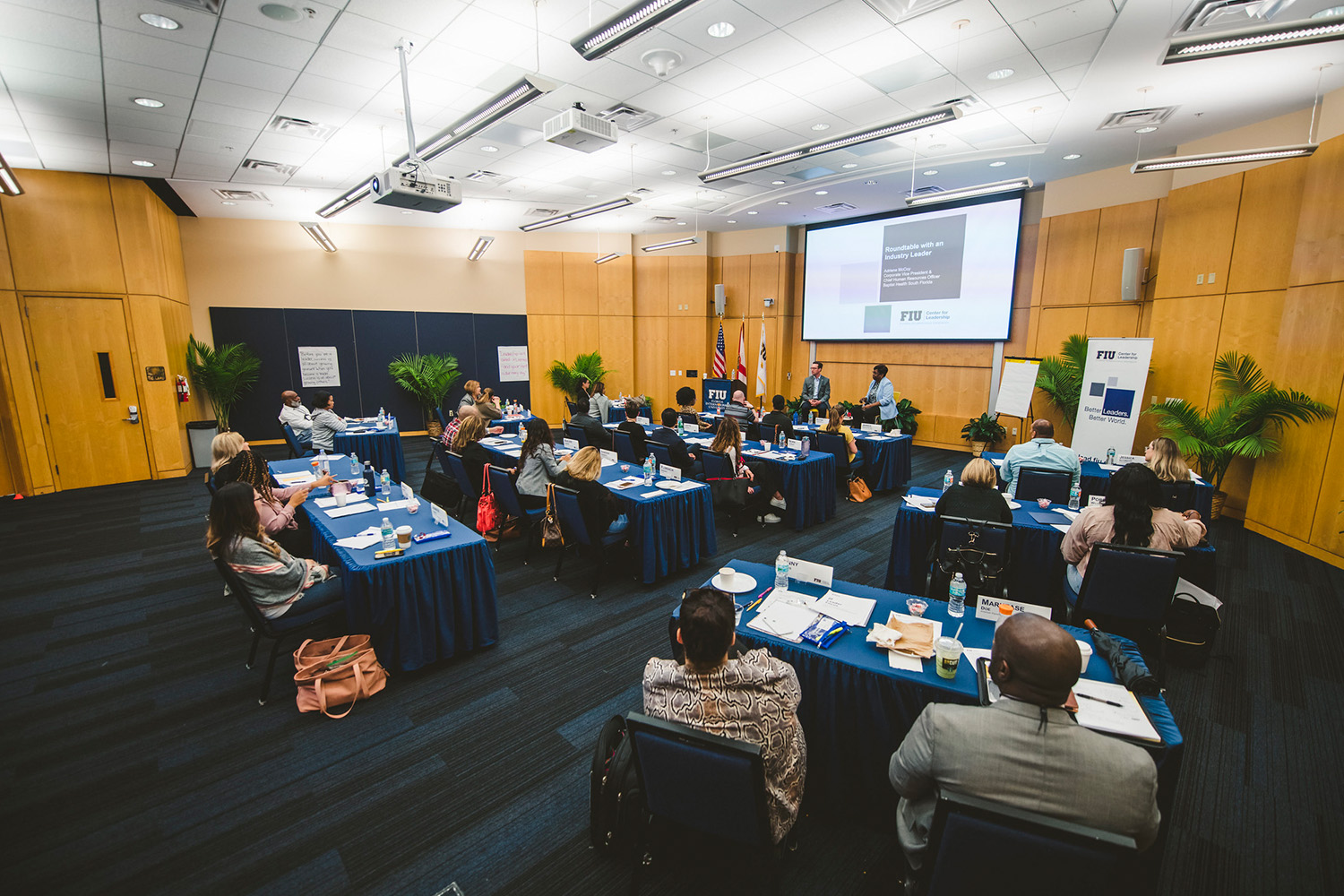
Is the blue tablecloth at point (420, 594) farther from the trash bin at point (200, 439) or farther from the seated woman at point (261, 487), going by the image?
the trash bin at point (200, 439)

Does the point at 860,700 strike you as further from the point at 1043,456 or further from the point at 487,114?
the point at 487,114

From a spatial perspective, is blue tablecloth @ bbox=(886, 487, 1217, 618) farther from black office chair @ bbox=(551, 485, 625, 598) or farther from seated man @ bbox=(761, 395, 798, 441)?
seated man @ bbox=(761, 395, 798, 441)

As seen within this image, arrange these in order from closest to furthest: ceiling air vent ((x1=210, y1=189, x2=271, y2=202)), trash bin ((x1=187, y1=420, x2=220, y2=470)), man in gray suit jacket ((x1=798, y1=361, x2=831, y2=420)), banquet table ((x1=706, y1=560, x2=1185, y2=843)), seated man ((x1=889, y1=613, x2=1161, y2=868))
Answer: seated man ((x1=889, y1=613, x2=1161, y2=868))
banquet table ((x1=706, y1=560, x2=1185, y2=843))
ceiling air vent ((x1=210, y1=189, x2=271, y2=202))
trash bin ((x1=187, y1=420, x2=220, y2=470))
man in gray suit jacket ((x1=798, y1=361, x2=831, y2=420))

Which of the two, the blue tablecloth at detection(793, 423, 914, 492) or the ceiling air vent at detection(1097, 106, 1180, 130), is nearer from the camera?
the ceiling air vent at detection(1097, 106, 1180, 130)

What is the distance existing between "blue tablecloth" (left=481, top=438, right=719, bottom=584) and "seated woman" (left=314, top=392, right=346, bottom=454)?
4.45 meters

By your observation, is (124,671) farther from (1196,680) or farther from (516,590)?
(1196,680)

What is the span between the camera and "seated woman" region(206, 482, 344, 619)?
2.91 meters

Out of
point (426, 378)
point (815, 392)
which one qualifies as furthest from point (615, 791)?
point (426, 378)

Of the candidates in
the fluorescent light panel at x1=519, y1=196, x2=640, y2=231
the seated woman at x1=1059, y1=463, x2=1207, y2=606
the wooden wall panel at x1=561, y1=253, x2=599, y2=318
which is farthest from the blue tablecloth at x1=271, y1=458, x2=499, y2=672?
the wooden wall panel at x1=561, y1=253, x2=599, y2=318

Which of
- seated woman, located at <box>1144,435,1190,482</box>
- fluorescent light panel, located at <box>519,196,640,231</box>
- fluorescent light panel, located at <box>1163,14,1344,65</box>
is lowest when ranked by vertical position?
seated woman, located at <box>1144,435,1190,482</box>

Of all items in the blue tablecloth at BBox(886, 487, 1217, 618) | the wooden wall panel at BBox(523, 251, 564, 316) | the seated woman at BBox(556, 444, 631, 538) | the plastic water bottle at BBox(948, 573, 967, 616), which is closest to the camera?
the plastic water bottle at BBox(948, 573, 967, 616)

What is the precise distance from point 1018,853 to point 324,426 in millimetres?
8252

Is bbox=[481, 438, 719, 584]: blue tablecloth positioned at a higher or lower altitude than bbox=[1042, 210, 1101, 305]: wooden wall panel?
lower

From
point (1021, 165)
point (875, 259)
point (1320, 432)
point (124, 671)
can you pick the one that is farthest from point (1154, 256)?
point (124, 671)
